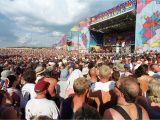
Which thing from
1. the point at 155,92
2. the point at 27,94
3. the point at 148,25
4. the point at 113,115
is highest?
the point at 148,25

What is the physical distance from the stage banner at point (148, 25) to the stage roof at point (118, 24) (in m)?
2.62

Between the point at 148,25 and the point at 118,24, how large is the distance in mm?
12299

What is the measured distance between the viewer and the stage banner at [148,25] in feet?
83.7

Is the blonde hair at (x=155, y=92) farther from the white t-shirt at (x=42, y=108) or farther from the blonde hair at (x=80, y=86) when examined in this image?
the white t-shirt at (x=42, y=108)

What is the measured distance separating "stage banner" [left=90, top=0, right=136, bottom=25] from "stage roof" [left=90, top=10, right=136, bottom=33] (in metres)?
0.48

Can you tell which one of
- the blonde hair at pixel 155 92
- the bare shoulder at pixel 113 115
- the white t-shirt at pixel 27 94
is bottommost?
the white t-shirt at pixel 27 94

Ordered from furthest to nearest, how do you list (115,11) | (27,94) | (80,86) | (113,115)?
(115,11), (27,94), (80,86), (113,115)

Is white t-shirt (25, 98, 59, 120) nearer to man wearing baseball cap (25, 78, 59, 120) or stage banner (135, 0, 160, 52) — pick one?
man wearing baseball cap (25, 78, 59, 120)

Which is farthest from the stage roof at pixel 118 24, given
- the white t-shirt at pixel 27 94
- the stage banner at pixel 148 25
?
the white t-shirt at pixel 27 94

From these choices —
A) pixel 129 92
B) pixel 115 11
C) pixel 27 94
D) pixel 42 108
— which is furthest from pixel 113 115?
pixel 115 11

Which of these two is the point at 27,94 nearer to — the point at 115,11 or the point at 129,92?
the point at 129,92

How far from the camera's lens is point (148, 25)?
2620cm

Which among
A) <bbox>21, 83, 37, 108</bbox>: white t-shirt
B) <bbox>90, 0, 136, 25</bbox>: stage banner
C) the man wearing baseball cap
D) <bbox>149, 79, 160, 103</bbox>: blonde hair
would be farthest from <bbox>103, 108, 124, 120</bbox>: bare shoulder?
<bbox>90, 0, 136, 25</bbox>: stage banner

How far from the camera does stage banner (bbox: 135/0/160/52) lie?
83.7ft
